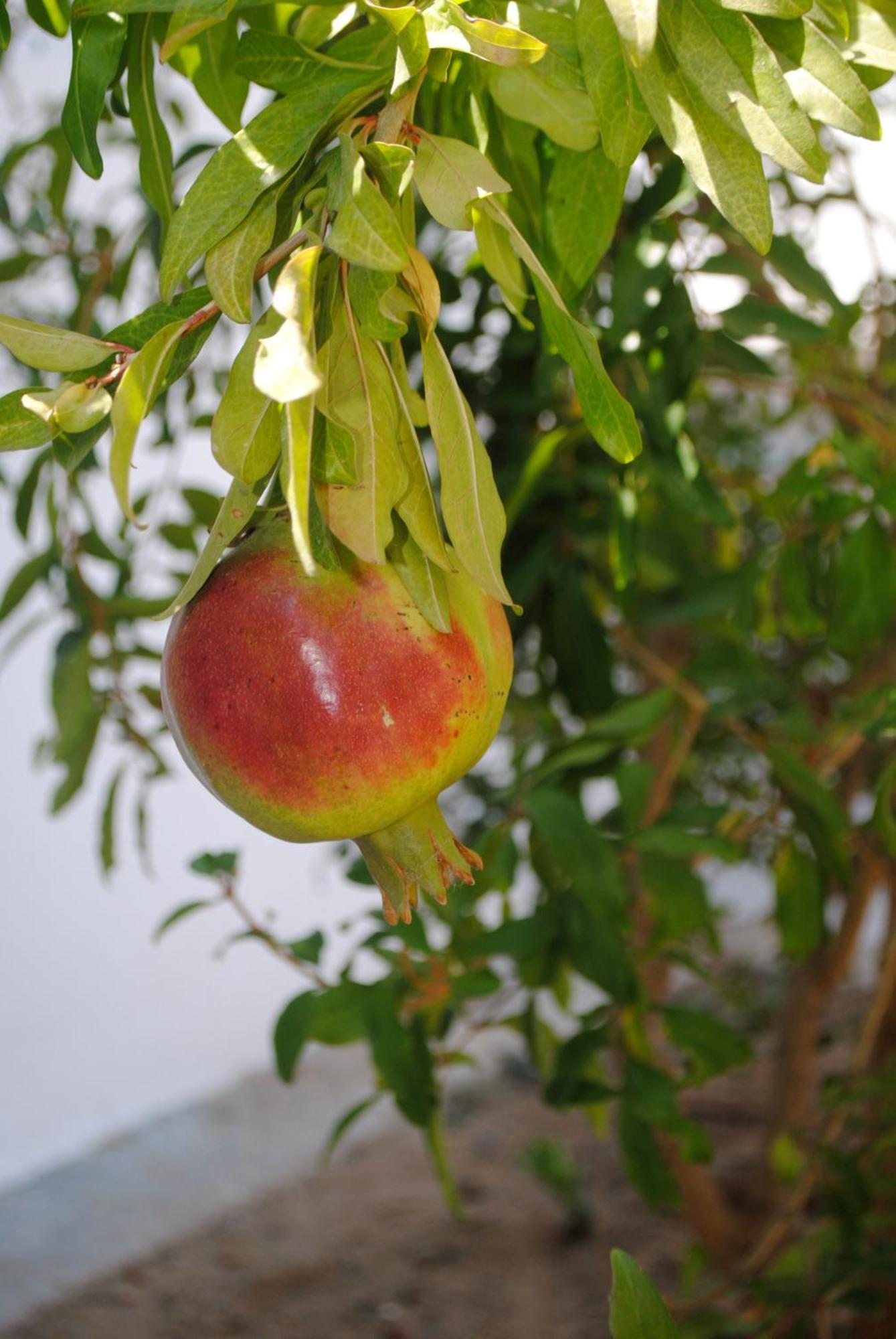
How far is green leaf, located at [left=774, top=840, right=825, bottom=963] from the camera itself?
889mm

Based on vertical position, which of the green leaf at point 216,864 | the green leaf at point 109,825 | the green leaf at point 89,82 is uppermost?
the green leaf at point 89,82

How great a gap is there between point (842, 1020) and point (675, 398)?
74.2 inches

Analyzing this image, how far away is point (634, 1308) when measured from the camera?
405 millimetres

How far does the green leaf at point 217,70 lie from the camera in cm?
49

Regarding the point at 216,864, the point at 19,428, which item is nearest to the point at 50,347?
the point at 19,428

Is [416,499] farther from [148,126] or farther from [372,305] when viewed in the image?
[148,126]

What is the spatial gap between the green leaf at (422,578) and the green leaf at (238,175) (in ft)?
0.32

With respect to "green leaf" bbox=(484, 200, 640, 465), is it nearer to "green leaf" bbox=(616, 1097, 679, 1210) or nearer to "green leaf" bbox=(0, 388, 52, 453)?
"green leaf" bbox=(0, 388, 52, 453)

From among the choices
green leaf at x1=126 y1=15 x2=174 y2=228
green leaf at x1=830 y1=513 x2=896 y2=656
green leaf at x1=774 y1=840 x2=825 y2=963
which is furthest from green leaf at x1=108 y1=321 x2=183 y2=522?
green leaf at x1=774 y1=840 x2=825 y2=963

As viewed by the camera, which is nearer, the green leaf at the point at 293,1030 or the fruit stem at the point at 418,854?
the fruit stem at the point at 418,854

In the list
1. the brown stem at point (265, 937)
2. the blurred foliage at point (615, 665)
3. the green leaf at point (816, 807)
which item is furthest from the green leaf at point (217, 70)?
the green leaf at point (816, 807)

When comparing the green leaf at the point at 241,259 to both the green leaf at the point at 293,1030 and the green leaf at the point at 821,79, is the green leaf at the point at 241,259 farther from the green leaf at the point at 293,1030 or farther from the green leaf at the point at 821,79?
the green leaf at the point at 293,1030

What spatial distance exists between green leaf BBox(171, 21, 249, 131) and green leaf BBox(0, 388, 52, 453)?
0.19 metres

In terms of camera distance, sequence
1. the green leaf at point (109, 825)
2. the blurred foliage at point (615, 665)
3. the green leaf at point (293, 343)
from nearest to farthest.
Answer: the green leaf at point (293, 343) → the blurred foliage at point (615, 665) → the green leaf at point (109, 825)
